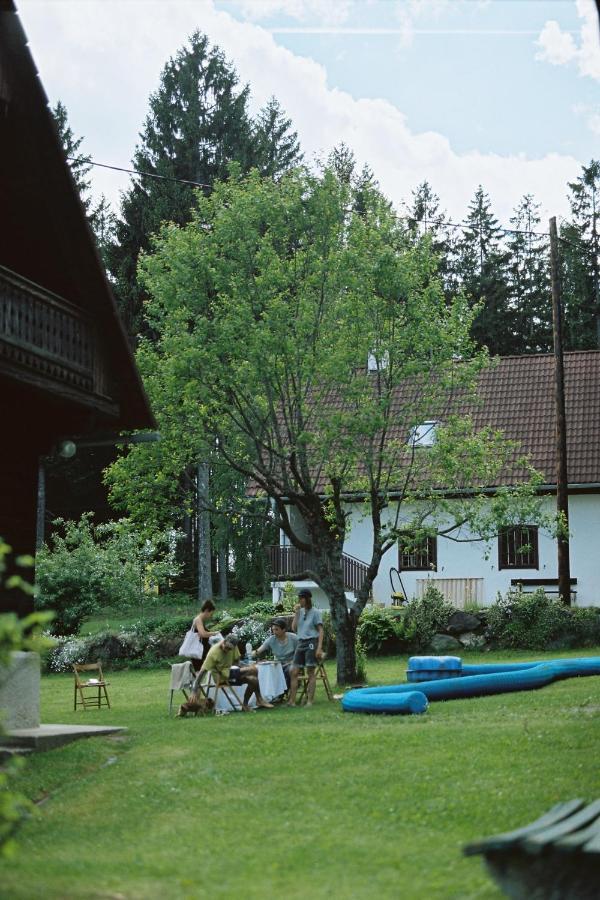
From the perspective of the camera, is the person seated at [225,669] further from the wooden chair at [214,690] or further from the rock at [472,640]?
the rock at [472,640]

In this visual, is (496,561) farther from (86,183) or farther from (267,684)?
(86,183)

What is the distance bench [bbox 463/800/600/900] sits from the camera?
6.65 meters

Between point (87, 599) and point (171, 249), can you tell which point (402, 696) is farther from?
point (87, 599)

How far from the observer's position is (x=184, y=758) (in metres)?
13.0

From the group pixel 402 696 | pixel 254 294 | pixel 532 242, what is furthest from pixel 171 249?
pixel 532 242

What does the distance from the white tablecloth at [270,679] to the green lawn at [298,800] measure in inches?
84.8

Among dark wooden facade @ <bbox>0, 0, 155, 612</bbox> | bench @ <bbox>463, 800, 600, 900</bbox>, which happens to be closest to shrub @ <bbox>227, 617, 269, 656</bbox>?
dark wooden facade @ <bbox>0, 0, 155, 612</bbox>

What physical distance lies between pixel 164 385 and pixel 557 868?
1604 cm

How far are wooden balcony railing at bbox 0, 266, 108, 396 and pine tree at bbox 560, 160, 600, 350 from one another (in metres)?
41.7

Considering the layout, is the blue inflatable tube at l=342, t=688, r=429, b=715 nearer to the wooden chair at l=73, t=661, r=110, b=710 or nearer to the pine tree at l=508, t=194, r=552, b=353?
the wooden chair at l=73, t=661, r=110, b=710

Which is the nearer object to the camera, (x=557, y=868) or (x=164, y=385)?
(x=557, y=868)

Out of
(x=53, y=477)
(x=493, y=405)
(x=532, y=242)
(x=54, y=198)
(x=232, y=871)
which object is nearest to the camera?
(x=232, y=871)

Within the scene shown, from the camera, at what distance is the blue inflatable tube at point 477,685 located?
1655 cm

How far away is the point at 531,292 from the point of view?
5691 centimetres
